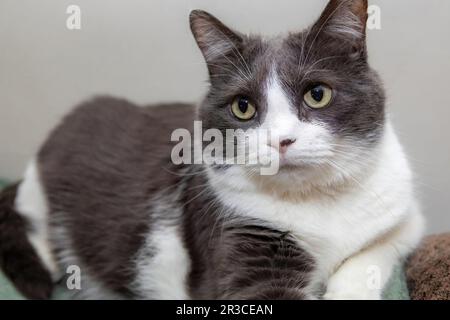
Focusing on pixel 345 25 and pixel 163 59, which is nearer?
pixel 345 25

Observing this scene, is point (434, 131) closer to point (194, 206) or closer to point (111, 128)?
point (194, 206)

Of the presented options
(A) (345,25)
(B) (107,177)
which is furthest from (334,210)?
(B) (107,177)

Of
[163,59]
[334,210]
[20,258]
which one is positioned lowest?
[20,258]

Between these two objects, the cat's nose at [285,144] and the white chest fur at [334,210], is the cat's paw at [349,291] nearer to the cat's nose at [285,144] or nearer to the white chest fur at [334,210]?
the white chest fur at [334,210]

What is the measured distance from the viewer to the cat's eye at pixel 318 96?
1.29 meters

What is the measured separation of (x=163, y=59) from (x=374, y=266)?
0.97 m

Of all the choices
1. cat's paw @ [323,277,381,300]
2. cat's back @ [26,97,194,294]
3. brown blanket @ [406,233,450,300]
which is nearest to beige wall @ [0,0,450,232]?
cat's back @ [26,97,194,294]

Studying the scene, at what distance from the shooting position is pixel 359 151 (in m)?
1.33

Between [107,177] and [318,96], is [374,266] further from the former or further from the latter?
[107,177]

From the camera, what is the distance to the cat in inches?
50.7

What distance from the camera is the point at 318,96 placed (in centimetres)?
129
